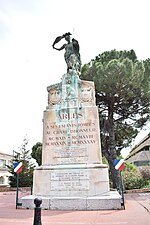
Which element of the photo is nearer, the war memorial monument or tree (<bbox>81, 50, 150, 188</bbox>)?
the war memorial monument

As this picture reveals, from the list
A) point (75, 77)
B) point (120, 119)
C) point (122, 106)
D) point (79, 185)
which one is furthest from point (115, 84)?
point (79, 185)

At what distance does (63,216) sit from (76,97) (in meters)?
5.08

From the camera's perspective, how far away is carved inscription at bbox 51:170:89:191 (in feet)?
27.6

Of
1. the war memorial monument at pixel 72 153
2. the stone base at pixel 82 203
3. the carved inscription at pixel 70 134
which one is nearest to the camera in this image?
the stone base at pixel 82 203

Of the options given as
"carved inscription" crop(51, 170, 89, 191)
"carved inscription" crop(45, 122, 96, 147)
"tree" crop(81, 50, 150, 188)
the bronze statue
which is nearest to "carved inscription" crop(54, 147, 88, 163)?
"carved inscription" crop(45, 122, 96, 147)

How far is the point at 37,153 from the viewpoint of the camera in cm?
3064

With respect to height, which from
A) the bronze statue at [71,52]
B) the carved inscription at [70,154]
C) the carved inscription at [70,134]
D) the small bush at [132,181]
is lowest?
the small bush at [132,181]

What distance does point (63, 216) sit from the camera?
21.4 feet

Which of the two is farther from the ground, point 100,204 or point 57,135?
point 57,135

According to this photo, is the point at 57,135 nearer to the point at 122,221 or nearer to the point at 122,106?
the point at 122,221

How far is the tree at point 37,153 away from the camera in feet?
99.5

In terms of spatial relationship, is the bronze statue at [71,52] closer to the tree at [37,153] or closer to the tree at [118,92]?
the tree at [118,92]

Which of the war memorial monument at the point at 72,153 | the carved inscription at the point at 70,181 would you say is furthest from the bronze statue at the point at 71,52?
the carved inscription at the point at 70,181

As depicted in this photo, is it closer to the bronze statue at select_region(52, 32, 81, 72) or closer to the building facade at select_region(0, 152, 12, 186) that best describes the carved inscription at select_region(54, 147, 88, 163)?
the bronze statue at select_region(52, 32, 81, 72)
